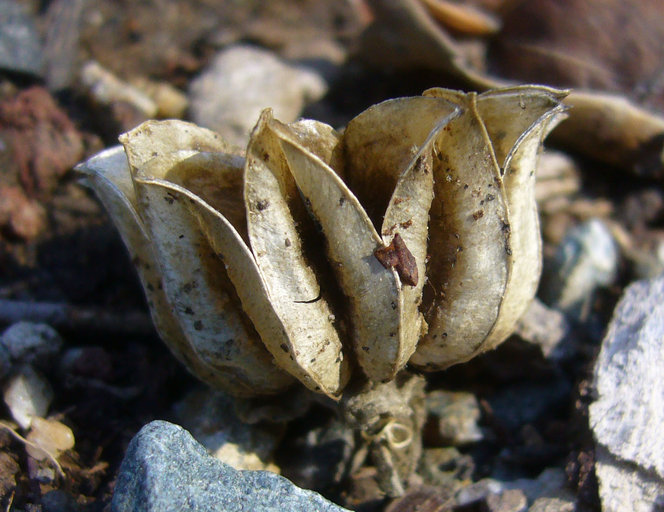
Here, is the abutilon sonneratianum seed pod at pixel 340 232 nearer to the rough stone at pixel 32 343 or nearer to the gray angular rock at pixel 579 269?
the rough stone at pixel 32 343

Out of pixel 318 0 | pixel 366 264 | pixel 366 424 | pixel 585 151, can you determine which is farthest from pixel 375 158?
pixel 318 0

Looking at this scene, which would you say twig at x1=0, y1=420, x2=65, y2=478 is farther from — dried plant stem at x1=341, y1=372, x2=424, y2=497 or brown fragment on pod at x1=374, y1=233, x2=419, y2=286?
brown fragment on pod at x1=374, y1=233, x2=419, y2=286

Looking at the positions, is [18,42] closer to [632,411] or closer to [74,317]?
[74,317]

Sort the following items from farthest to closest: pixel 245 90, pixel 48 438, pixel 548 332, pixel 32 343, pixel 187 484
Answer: pixel 245 90 < pixel 548 332 < pixel 32 343 < pixel 48 438 < pixel 187 484

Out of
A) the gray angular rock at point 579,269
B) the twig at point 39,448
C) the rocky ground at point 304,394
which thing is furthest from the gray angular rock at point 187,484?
the gray angular rock at point 579,269

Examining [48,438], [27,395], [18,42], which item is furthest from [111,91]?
[48,438]

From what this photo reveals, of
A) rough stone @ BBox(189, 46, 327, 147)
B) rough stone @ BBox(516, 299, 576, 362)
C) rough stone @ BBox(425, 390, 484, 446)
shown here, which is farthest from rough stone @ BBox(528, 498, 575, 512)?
rough stone @ BBox(189, 46, 327, 147)
